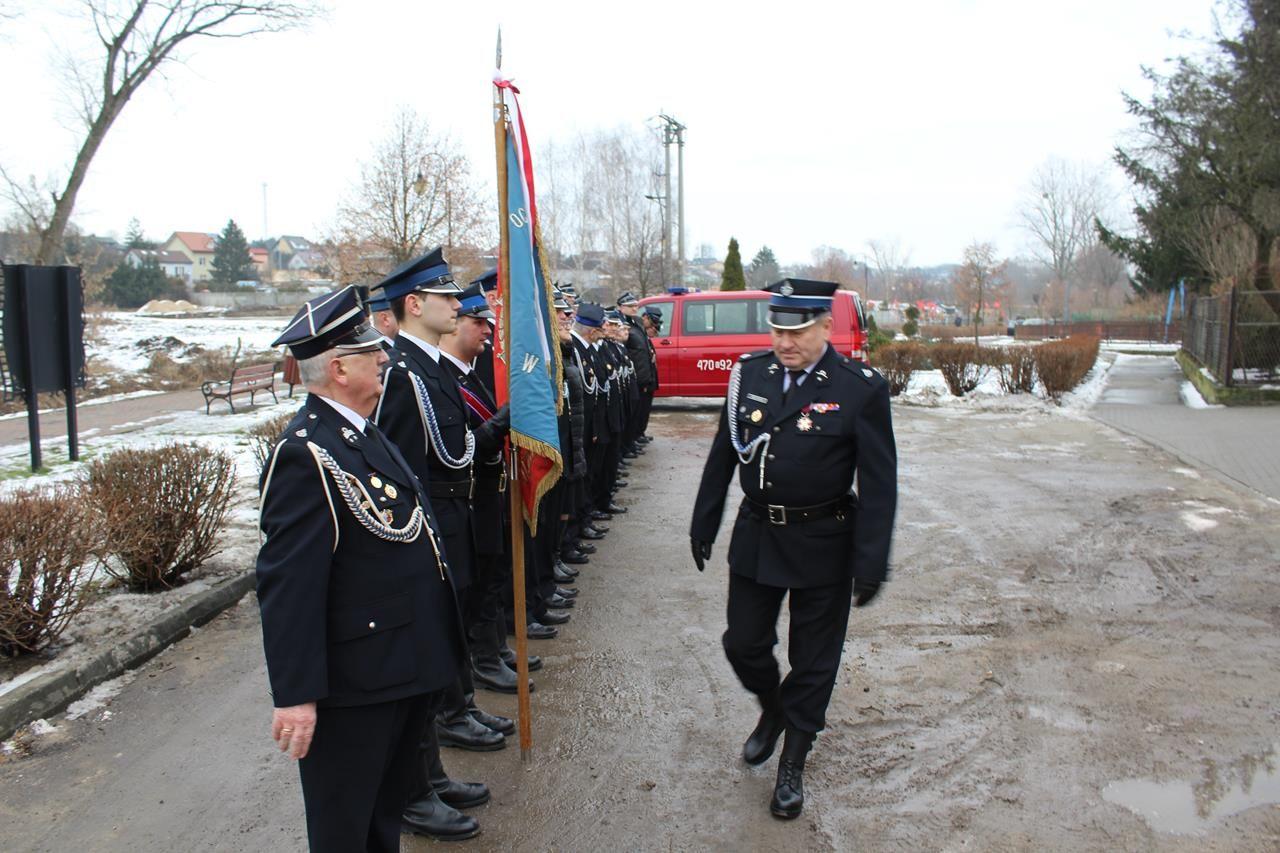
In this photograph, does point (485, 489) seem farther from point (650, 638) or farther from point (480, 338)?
point (650, 638)

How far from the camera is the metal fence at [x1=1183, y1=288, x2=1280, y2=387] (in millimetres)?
15891

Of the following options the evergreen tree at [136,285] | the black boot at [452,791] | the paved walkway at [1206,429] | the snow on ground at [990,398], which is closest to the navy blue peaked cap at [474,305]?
the black boot at [452,791]

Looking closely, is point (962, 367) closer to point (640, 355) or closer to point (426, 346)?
point (640, 355)

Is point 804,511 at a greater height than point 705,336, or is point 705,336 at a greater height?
point 705,336

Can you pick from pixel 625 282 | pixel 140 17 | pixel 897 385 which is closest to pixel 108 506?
pixel 897 385

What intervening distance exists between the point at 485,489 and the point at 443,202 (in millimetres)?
19180

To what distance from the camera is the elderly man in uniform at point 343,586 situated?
2.20 meters

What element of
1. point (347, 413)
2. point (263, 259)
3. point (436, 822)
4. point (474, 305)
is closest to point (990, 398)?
point (474, 305)

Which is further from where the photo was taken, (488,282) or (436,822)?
(488,282)

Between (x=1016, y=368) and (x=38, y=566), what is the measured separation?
16.0 m

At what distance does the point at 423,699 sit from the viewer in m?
2.59

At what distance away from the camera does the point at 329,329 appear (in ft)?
7.80

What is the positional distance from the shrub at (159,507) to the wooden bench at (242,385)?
985 cm

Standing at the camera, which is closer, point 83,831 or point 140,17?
point 83,831
